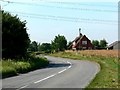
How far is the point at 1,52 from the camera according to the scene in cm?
4897

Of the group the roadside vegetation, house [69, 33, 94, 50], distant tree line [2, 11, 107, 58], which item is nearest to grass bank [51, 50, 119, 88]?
the roadside vegetation

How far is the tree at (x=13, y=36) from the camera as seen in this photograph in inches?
1951

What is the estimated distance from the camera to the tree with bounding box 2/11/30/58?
4956 cm

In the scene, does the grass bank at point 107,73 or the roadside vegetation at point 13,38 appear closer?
the grass bank at point 107,73

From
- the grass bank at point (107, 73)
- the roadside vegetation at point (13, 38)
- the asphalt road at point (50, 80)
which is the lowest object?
the asphalt road at point (50, 80)

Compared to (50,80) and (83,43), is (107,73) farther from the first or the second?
(83,43)

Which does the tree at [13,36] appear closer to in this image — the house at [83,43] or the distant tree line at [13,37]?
the distant tree line at [13,37]

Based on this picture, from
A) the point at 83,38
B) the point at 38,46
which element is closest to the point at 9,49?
the point at 83,38

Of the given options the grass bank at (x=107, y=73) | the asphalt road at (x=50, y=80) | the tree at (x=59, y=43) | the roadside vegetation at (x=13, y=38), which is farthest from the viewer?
the tree at (x=59, y=43)

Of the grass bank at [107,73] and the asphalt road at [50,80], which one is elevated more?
the grass bank at [107,73]

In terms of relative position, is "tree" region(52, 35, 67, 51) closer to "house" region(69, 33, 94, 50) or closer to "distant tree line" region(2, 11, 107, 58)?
"house" region(69, 33, 94, 50)

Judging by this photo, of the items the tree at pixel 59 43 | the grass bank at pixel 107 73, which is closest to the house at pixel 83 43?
the tree at pixel 59 43

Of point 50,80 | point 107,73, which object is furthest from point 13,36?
point 50,80

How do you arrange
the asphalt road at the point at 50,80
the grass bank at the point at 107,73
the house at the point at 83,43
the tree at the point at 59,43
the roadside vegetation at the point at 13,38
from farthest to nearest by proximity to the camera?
the tree at the point at 59,43
the house at the point at 83,43
the roadside vegetation at the point at 13,38
the asphalt road at the point at 50,80
the grass bank at the point at 107,73
